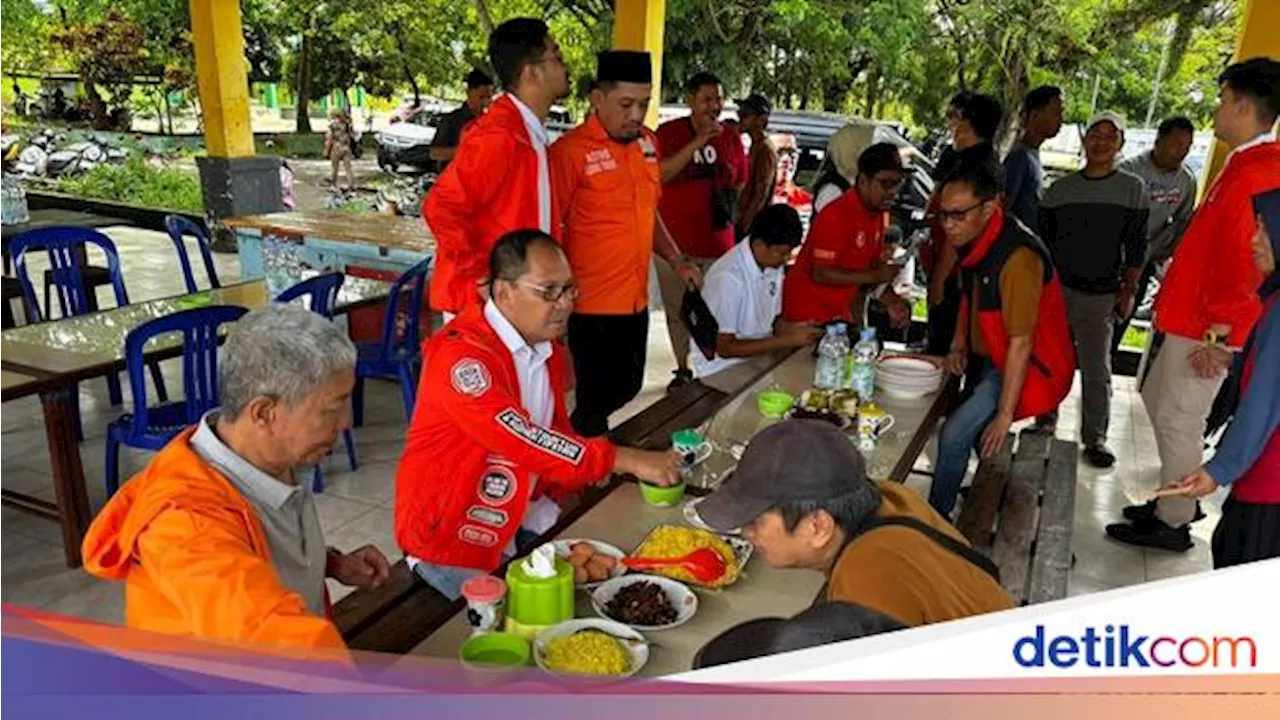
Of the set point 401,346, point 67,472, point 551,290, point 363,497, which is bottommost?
point 363,497

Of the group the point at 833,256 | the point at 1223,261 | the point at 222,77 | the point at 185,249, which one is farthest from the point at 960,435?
the point at 222,77

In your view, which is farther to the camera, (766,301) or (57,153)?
(57,153)

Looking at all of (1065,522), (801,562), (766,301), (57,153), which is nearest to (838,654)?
(801,562)

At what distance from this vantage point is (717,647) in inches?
52.8

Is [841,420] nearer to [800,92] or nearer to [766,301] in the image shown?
[766,301]

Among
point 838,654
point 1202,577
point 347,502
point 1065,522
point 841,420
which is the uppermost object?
point 1202,577

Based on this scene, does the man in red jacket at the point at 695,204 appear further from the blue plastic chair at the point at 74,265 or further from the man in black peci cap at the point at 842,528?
the man in black peci cap at the point at 842,528

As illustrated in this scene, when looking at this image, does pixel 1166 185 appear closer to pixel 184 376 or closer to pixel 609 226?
pixel 609 226

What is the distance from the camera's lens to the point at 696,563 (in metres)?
1.82

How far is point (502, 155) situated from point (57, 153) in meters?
11.8

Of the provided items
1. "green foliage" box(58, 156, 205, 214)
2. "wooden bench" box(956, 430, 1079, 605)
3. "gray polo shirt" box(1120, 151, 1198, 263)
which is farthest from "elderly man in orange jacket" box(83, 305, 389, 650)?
"green foliage" box(58, 156, 205, 214)

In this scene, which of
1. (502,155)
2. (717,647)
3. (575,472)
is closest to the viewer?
(717,647)

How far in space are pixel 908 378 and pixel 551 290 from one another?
151cm

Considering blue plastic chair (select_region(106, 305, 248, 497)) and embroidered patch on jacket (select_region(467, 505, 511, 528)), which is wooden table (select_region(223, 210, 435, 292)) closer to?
blue plastic chair (select_region(106, 305, 248, 497))
